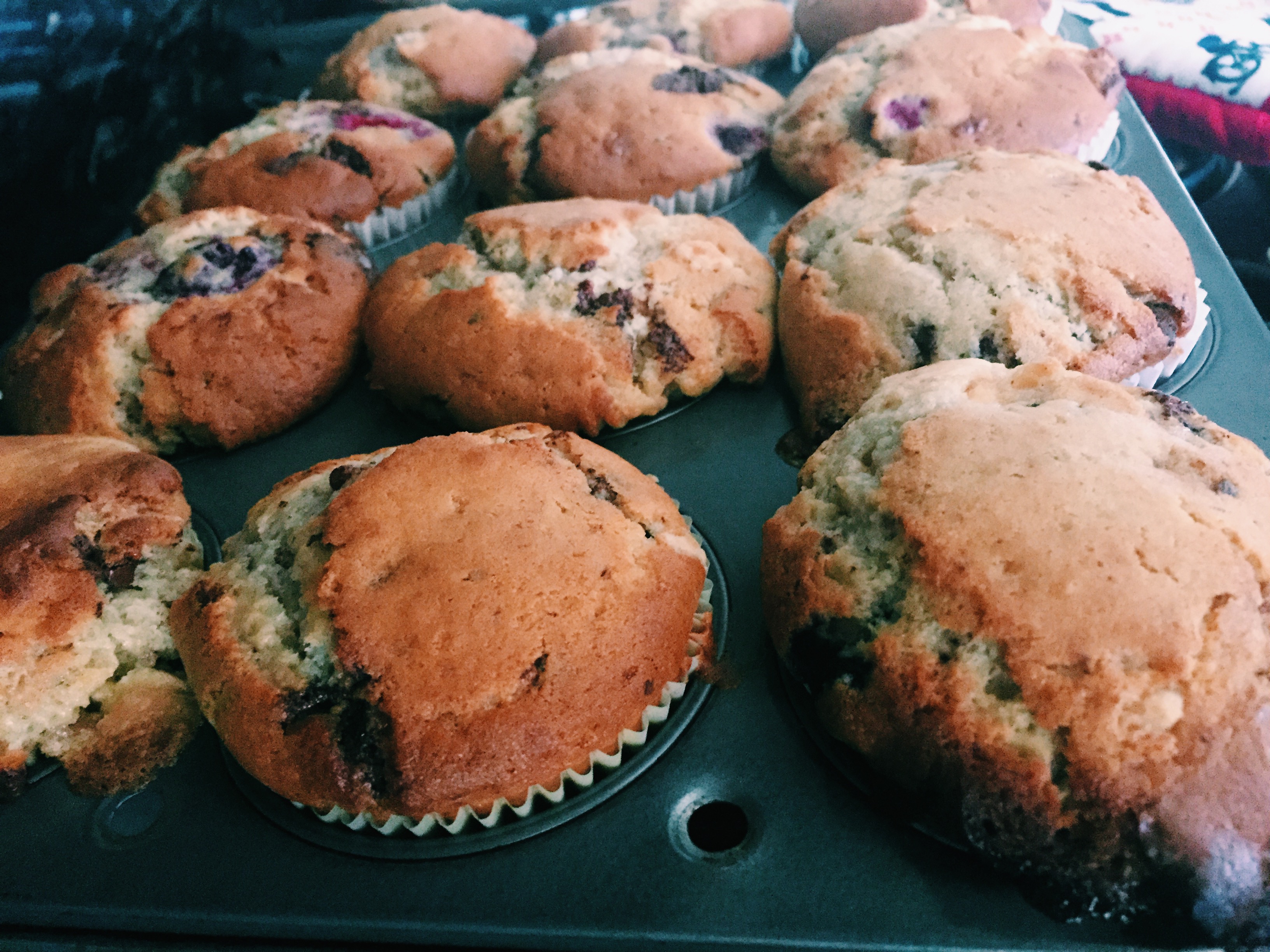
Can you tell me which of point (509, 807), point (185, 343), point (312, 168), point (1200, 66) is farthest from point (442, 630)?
point (1200, 66)

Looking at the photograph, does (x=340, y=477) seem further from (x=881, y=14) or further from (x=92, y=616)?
(x=881, y=14)

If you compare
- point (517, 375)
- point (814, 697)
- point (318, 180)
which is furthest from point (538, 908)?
point (318, 180)

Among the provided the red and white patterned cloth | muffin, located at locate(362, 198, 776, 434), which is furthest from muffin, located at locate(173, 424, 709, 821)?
the red and white patterned cloth

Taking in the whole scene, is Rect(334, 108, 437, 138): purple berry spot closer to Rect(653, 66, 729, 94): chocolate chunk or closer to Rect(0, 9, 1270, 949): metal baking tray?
Rect(653, 66, 729, 94): chocolate chunk

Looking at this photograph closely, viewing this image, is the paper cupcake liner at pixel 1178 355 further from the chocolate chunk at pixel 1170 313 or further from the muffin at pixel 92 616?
the muffin at pixel 92 616

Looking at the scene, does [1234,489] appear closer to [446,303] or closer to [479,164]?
[446,303]

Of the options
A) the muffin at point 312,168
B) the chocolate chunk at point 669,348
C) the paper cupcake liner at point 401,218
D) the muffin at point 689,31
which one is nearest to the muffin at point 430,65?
the muffin at point 689,31
